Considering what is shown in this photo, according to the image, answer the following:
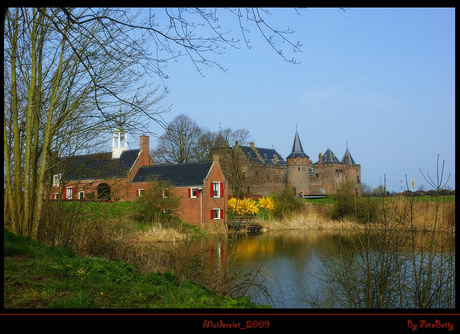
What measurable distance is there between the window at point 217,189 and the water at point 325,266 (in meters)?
5.32

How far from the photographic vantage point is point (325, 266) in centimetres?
795

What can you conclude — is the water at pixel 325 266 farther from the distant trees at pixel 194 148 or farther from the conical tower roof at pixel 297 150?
the conical tower roof at pixel 297 150

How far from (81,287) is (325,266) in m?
4.45

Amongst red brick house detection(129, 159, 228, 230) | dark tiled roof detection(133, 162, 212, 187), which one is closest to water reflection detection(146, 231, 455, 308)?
red brick house detection(129, 159, 228, 230)

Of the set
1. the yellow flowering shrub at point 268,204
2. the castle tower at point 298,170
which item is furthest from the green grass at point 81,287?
the castle tower at point 298,170

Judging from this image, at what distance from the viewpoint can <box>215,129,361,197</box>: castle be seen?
51.2m

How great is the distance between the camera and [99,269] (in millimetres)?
6156

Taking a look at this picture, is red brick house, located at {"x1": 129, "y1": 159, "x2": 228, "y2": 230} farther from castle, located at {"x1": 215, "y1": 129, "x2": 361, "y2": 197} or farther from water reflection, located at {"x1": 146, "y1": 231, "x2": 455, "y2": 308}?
castle, located at {"x1": 215, "y1": 129, "x2": 361, "y2": 197}

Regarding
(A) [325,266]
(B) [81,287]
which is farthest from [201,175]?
(B) [81,287]
